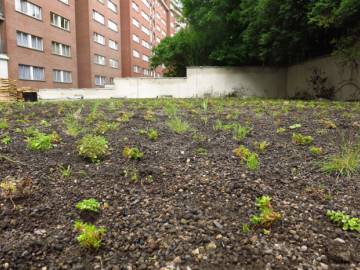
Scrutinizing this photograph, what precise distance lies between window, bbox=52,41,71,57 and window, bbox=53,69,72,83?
1510 mm

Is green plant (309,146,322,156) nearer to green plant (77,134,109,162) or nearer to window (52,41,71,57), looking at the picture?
green plant (77,134,109,162)

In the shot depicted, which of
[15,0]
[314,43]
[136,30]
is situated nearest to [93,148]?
[314,43]

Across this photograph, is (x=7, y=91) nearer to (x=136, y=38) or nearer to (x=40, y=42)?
(x=40, y=42)

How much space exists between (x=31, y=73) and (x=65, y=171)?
2250 cm

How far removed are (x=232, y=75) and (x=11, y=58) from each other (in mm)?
14558

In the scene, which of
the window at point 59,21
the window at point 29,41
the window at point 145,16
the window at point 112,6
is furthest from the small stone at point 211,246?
the window at point 145,16

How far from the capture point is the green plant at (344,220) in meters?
1.65

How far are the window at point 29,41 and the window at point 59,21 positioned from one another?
2625 mm

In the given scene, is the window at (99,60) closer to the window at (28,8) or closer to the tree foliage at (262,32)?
the window at (28,8)

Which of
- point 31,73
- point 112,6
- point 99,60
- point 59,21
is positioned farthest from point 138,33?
point 31,73

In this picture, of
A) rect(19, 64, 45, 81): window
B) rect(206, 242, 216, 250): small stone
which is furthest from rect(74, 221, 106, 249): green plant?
rect(19, 64, 45, 81): window

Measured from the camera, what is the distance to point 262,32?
11.9 m

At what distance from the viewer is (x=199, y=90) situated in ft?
53.2

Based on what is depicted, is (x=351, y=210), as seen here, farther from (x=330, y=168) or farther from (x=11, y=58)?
(x=11, y=58)
